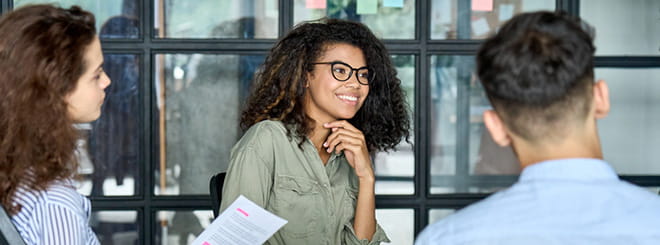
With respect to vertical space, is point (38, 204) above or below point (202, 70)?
below

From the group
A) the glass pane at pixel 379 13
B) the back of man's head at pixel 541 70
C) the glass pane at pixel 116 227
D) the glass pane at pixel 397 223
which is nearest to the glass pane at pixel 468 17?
the glass pane at pixel 379 13

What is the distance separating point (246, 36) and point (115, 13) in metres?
0.60

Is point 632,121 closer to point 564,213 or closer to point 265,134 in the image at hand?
point 265,134

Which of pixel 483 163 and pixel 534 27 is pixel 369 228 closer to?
pixel 483 163

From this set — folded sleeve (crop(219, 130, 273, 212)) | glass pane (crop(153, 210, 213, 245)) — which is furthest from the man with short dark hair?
glass pane (crop(153, 210, 213, 245))

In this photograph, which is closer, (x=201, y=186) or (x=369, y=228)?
(x=369, y=228)

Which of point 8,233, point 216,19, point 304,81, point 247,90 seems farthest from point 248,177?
point 216,19

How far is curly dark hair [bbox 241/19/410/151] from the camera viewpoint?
263cm

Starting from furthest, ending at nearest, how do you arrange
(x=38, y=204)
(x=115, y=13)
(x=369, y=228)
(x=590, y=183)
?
(x=115, y=13), (x=369, y=228), (x=38, y=204), (x=590, y=183)

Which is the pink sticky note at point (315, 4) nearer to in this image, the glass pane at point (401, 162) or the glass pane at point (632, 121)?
the glass pane at point (401, 162)

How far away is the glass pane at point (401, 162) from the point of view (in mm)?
3484

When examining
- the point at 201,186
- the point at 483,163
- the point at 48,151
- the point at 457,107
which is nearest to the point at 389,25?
the point at 457,107

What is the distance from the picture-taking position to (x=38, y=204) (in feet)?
5.31

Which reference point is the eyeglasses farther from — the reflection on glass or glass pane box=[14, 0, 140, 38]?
glass pane box=[14, 0, 140, 38]
